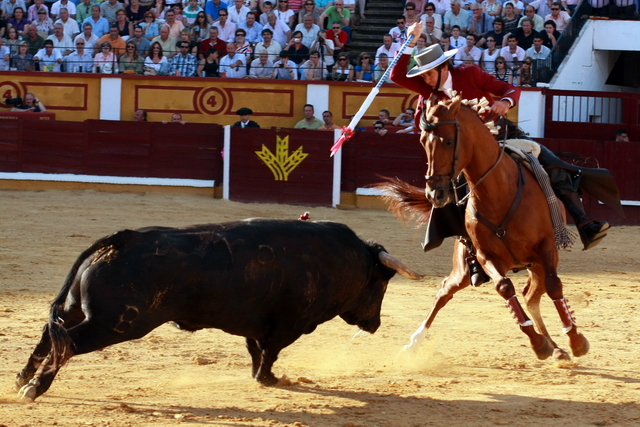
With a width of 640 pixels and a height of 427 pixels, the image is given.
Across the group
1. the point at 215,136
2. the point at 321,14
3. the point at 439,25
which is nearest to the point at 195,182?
the point at 215,136

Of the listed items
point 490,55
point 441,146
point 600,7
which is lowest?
point 441,146

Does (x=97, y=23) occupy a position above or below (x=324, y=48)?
above

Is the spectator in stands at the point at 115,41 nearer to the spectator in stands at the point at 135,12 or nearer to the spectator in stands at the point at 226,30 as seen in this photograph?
the spectator in stands at the point at 135,12

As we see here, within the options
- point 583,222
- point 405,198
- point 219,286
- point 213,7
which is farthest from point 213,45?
point 219,286

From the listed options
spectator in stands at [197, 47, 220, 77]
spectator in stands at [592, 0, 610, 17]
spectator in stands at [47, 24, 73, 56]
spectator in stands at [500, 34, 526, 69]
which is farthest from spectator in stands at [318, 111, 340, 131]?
spectator in stands at [592, 0, 610, 17]

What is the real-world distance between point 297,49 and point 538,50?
372 centimetres

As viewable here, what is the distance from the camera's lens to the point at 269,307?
167 inches

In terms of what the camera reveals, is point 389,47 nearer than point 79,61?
Yes

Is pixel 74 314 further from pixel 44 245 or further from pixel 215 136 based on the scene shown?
pixel 215 136

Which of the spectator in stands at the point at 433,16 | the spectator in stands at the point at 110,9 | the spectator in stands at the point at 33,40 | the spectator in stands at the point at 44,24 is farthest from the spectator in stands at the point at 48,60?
the spectator in stands at the point at 433,16

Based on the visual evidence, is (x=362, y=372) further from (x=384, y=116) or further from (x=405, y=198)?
(x=384, y=116)

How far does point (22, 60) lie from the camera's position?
1421 centimetres

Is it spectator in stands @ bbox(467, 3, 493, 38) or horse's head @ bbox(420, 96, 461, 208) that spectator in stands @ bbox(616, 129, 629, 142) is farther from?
horse's head @ bbox(420, 96, 461, 208)

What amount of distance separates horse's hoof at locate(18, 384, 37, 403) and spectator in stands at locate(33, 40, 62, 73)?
11.3m
